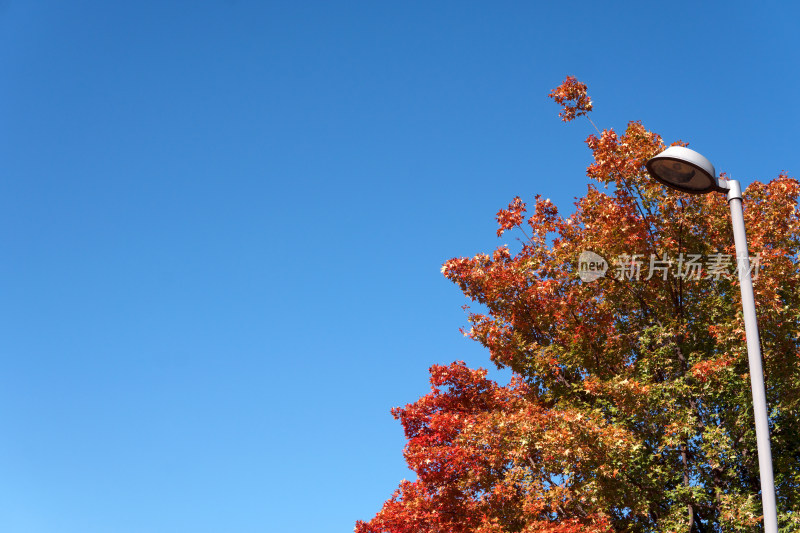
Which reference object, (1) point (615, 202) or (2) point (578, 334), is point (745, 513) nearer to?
(2) point (578, 334)

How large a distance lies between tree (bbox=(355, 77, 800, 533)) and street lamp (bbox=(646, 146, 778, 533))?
489 centimetres

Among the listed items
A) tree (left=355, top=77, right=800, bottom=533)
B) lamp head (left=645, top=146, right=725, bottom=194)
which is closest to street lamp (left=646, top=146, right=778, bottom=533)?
lamp head (left=645, top=146, right=725, bottom=194)

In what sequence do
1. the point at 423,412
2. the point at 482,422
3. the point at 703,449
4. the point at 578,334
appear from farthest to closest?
the point at 423,412 → the point at 578,334 → the point at 482,422 → the point at 703,449

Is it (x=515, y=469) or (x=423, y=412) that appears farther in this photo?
(x=423, y=412)

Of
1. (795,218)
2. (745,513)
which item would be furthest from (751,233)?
(745,513)

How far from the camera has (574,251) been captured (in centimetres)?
1327

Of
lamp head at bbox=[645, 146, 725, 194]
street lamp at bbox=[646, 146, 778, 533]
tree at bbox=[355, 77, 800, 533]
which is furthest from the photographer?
tree at bbox=[355, 77, 800, 533]

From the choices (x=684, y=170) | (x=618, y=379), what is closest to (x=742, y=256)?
(x=684, y=170)

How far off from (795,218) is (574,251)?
4.21 metres

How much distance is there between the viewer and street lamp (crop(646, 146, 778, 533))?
5.79 meters

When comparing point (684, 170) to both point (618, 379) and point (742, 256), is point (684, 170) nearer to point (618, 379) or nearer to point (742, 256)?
point (742, 256)

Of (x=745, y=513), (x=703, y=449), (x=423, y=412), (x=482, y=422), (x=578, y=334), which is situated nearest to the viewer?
(x=745, y=513)

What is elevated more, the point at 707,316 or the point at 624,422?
the point at 707,316

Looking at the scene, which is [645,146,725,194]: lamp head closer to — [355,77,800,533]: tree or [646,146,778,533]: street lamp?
[646,146,778,533]: street lamp
